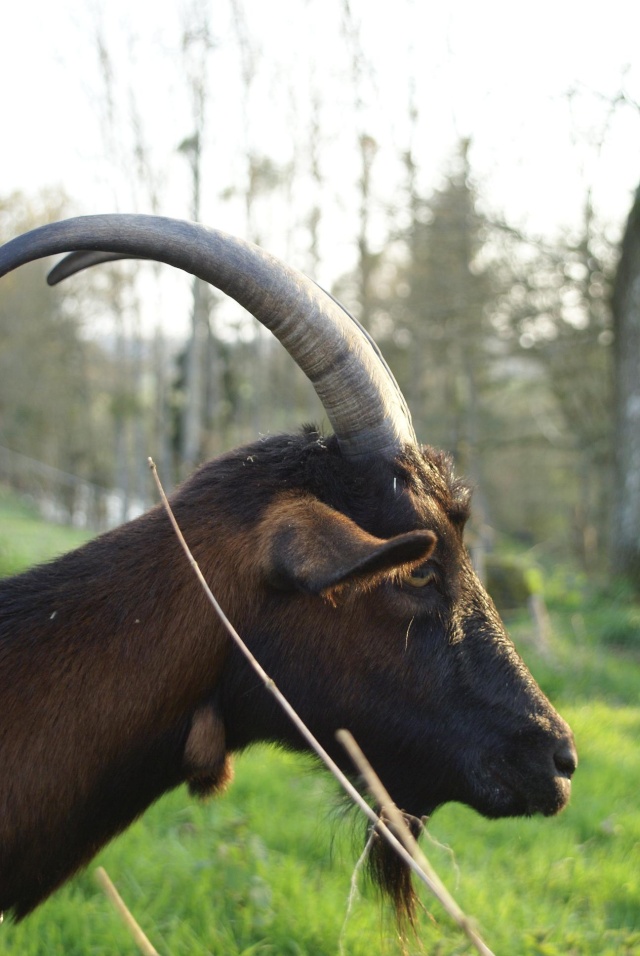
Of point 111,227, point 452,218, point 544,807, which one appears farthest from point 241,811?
point 452,218

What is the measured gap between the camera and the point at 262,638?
231cm

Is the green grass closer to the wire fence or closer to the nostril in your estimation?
the nostril

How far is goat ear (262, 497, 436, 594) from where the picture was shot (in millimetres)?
1894

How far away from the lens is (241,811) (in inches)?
172

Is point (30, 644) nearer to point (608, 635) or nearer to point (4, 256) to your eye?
point (4, 256)

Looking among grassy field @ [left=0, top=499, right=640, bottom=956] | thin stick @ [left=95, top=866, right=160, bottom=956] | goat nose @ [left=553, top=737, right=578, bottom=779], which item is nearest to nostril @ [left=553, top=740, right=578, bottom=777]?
goat nose @ [left=553, top=737, right=578, bottom=779]

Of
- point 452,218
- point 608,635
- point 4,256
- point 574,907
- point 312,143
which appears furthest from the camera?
point 312,143

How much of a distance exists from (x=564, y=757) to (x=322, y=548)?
3.28 feet

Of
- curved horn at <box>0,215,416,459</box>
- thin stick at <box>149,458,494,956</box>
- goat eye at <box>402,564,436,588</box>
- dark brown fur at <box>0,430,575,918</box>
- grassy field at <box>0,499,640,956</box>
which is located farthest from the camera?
grassy field at <box>0,499,640,956</box>

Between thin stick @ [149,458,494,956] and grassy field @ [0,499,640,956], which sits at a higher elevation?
thin stick @ [149,458,494,956]

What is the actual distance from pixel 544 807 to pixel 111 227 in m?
2.03

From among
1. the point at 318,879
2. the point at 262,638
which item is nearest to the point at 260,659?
the point at 262,638

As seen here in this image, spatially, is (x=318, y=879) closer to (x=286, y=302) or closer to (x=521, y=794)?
(x=521, y=794)

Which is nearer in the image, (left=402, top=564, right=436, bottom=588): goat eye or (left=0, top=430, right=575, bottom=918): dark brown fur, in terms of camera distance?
(left=0, top=430, right=575, bottom=918): dark brown fur
